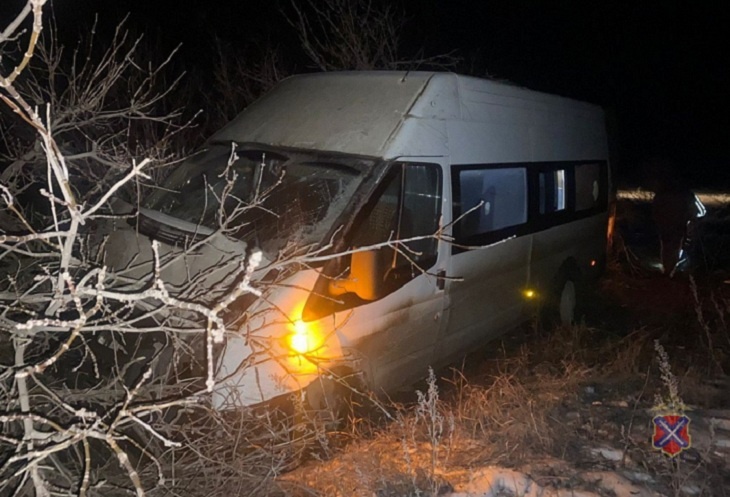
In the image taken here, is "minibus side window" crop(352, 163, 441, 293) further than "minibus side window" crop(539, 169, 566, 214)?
No

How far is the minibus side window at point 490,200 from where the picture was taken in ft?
15.3

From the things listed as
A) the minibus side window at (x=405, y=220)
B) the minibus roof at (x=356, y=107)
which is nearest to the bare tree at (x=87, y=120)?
the minibus roof at (x=356, y=107)

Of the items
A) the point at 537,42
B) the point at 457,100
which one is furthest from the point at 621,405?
the point at 537,42

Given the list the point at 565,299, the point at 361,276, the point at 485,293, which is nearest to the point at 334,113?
the point at 361,276

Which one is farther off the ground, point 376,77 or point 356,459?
point 376,77

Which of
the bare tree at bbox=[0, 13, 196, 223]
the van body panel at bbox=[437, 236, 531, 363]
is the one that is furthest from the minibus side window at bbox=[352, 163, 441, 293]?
the bare tree at bbox=[0, 13, 196, 223]

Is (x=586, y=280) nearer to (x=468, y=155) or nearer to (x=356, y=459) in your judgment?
(x=468, y=155)

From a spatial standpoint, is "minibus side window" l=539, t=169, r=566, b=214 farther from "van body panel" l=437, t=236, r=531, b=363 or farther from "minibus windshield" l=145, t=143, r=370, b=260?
"minibus windshield" l=145, t=143, r=370, b=260

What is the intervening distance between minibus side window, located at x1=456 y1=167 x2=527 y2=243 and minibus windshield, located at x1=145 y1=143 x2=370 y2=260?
100 centimetres

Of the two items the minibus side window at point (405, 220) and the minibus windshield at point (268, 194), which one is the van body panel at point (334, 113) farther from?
the minibus side window at point (405, 220)

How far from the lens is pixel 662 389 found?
15.4 feet

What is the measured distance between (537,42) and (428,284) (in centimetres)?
1705

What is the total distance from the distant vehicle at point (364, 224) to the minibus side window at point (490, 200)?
0.05 ft

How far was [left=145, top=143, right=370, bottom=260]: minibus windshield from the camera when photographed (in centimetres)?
378
